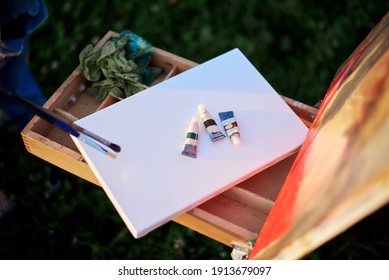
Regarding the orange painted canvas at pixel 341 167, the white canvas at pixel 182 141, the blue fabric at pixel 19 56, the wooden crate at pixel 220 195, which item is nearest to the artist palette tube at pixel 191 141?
the white canvas at pixel 182 141

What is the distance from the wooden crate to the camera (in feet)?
4.32

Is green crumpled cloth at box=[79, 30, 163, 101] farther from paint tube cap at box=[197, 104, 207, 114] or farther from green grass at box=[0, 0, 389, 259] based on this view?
green grass at box=[0, 0, 389, 259]

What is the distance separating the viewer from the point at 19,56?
185cm

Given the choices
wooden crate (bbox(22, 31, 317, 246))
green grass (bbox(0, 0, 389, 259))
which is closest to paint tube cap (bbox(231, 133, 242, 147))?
wooden crate (bbox(22, 31, 317, 246))

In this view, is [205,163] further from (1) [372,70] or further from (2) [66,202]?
(2) [66,202]

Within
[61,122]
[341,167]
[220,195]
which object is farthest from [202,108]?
[341,167]

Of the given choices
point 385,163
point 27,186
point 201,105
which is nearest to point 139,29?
point 27,186

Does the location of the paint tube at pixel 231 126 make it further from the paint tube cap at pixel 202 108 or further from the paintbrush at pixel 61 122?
the paintbrush at pixel 61 122

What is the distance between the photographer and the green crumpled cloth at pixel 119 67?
61.8 inches

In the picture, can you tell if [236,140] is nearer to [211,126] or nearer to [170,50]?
[211,126]

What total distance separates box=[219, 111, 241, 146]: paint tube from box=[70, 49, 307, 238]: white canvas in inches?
0.7

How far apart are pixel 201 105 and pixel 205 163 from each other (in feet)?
0.63

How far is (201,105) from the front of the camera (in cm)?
142

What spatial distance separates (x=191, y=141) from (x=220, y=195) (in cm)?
17
